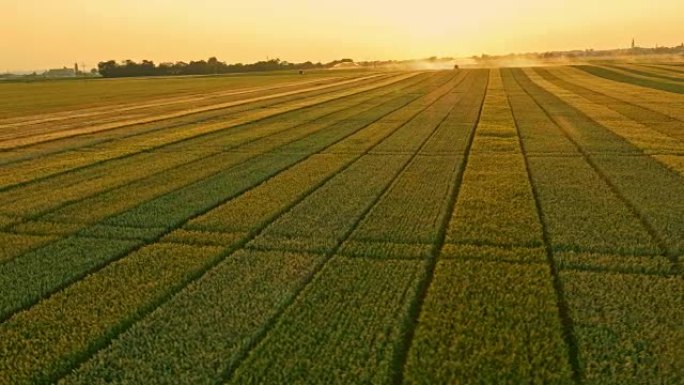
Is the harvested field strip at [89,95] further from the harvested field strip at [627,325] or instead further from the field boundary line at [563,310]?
the harvested field strip at [627,325]

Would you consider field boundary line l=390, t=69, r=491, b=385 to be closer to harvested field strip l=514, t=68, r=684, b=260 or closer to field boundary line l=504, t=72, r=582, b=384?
field boundary line l=504, t=72, r=582, b=384

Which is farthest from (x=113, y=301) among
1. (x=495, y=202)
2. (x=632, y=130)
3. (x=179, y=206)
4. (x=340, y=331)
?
(x=632, y=130)

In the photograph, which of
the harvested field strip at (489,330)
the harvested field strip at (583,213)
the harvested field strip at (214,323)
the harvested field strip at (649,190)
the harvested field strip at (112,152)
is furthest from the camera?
the harvested field strip at (112,152)

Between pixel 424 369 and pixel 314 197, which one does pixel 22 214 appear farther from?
pixel 424 369

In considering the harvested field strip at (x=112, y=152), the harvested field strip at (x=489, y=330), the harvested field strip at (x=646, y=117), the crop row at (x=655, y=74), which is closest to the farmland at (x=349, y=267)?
the harvested field strip at (x=489, y=330)

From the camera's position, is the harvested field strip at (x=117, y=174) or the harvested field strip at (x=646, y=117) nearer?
the harvested field strip at (x=117, y=174)

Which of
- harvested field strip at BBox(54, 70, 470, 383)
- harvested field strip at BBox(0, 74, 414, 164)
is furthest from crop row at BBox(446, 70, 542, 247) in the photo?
harvested field strip at BBox(0, 74, 414, 164)

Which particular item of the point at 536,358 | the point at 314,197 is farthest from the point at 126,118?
the point at 536,358
